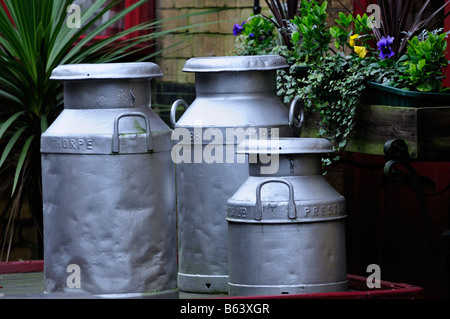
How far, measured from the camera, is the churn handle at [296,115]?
11.2ft

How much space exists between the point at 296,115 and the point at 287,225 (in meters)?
0.70

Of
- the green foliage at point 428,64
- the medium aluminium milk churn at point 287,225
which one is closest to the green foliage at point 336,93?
the green foliage at point 428,64

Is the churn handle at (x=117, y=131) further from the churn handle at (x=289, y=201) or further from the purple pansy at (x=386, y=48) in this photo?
the purple pansy at (x=386, y=48)

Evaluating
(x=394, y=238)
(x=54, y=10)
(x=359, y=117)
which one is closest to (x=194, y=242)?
(x=359, y=117)

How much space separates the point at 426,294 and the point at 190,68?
5.50 ft

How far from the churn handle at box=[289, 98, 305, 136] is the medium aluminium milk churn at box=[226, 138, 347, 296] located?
0.33 m

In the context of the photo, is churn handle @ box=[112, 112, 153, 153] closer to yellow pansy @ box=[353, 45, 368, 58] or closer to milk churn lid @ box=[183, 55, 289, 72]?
milk churn lid @ box=[183, 55, 289, 72]

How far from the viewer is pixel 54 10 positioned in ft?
15.1

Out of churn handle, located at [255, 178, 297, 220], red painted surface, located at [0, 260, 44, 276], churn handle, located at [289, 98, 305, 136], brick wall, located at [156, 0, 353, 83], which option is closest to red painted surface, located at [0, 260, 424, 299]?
churn handle, located at [255, 178, 297, 220]

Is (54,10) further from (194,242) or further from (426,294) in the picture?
(426,294)

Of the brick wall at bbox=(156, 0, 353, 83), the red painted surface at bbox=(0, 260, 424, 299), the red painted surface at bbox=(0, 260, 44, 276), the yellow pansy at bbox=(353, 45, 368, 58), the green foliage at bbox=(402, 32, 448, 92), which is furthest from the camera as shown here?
the brick wall at bbox=(156, 0, 353, 83)

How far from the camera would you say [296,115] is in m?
3.59

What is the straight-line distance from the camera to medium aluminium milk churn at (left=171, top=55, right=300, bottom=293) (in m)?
3.40

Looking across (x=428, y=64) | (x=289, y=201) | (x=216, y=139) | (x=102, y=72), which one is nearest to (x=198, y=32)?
(x=216, y=139)
